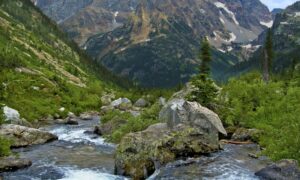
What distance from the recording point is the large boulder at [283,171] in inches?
1323

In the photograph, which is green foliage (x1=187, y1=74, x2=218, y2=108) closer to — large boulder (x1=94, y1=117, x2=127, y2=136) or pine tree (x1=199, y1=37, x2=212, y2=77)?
large boulder (x1=94, y1=117, x2=127, y2=136)

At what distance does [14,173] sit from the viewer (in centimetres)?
3828

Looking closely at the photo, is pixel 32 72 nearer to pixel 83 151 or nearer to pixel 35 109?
pixel 35 109

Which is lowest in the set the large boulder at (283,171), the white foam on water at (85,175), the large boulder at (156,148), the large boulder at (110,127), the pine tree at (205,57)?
the white foam on water at (85,175)

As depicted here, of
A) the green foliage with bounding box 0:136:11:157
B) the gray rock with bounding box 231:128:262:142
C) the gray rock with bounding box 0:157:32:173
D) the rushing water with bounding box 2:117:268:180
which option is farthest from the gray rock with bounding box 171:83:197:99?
the gray rock with bounding box 0:157:32:173

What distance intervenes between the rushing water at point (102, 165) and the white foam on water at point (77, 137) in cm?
346

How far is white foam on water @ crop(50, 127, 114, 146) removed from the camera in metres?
59.5

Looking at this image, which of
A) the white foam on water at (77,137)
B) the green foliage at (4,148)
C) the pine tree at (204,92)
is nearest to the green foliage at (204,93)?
the pine tree at (204,92)

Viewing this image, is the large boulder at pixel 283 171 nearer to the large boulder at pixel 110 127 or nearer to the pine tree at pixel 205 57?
the large boulder at pixel 110 127

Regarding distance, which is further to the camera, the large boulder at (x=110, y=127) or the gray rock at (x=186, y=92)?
the gray rock at (x=186, y=92)

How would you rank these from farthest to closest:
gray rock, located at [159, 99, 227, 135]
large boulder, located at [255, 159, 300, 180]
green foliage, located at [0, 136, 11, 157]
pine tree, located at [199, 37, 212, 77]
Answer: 1. pine tree, located at [199, 37, 212, 77]
2. gray rock, located at [159, 99, 227, 135]
3. green foliage, located at [0, 136, 11, 157]
4. large boulder, located at [255, 159, 300, 180]

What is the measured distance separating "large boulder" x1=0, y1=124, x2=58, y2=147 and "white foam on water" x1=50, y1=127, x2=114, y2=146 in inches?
197

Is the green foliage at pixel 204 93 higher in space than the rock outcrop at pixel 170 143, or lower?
higher

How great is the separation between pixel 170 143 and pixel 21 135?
20909 millimetres
